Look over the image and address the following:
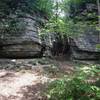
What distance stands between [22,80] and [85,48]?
218 inches

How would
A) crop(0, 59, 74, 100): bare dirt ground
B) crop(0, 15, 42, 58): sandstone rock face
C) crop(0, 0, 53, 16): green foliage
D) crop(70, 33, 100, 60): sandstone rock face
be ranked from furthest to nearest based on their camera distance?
crop(0, 0, 53, 16): green foliage
crop(70, 33, 100, 60): sandstone rock face
crop(0, 15, 42, 58): sandstone rock face
crop(0, 59, 74, 100): bare dirt ground

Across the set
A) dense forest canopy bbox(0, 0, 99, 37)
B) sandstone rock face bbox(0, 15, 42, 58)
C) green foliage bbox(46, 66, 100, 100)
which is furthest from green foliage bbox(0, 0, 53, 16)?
green foliage bbox(46, 66, 100, 100)

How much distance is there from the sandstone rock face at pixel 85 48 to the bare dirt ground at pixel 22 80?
1451 mm

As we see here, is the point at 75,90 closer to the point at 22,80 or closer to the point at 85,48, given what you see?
the point at 22,80

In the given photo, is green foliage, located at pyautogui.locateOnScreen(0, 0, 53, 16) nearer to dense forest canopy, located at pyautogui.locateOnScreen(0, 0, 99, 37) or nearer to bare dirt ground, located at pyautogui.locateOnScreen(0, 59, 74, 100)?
dense forest canopy, located at pyautogui.locateOnScreen(0, 0, 99, 37)

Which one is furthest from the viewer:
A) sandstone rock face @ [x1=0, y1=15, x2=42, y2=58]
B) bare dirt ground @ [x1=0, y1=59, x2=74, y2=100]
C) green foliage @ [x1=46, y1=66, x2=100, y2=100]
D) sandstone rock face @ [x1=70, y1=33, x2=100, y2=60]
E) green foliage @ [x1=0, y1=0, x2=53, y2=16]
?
green foliage @ [x1=0, y1=0, x2=53, y2=16]

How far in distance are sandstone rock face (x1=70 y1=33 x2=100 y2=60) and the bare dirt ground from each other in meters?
1.45

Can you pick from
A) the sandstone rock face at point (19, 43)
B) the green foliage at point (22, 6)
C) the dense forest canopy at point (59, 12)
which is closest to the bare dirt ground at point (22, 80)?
the sandstone rock face at point (19, 43)

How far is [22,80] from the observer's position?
26.7ft

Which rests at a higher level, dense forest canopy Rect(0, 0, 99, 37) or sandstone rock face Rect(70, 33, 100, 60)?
dense forest canopy Rect(0, 0, 99, 37)

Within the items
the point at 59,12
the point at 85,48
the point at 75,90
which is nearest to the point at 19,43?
the point at 85,48

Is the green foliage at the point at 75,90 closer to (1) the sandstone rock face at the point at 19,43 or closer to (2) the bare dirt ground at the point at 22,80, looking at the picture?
(2) the bare dirt ground at the point at 22,80

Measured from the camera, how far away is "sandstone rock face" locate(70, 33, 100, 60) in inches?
485

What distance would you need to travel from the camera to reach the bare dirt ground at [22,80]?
6551 millimetres
